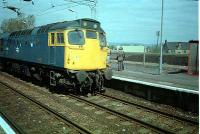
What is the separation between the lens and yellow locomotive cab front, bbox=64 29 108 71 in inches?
579

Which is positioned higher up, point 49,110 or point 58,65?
point 58,65

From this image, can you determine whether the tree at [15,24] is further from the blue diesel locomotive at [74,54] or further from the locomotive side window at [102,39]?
the locomotive side window at [102,39]

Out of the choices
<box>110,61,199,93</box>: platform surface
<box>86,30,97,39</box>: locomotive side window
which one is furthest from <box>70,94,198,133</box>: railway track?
<box>86,30,97,39</box>: locomotive side window

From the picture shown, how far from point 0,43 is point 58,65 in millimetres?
14693

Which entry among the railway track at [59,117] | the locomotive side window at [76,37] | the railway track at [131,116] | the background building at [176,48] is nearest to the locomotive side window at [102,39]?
Answer: the locomotive side window at [76,37]

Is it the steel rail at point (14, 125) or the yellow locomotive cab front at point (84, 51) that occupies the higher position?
the yellow locomotive cab front at point (84, 51)

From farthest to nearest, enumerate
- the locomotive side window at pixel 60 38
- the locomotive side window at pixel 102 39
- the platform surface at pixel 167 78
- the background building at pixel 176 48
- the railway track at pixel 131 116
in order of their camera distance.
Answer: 1. the background building at pixel 176 48
2. the platform surface at pixel 167 78
3. the locomotive side window at pixel 102 39
4. the locomotive side window at pixel 60 38
5. the railway track at pixel 131 116

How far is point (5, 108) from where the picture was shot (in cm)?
1281

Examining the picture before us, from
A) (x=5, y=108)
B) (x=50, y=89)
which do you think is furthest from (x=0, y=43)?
(x=5, y=108)

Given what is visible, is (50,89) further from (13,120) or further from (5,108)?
(13,120)

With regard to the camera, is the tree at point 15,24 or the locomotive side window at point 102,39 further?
the tree at point 15,24

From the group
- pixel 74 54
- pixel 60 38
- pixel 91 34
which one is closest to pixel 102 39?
pixel 91 34

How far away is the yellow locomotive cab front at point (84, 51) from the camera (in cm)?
1470

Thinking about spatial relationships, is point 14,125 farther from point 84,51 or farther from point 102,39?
point 102,39
